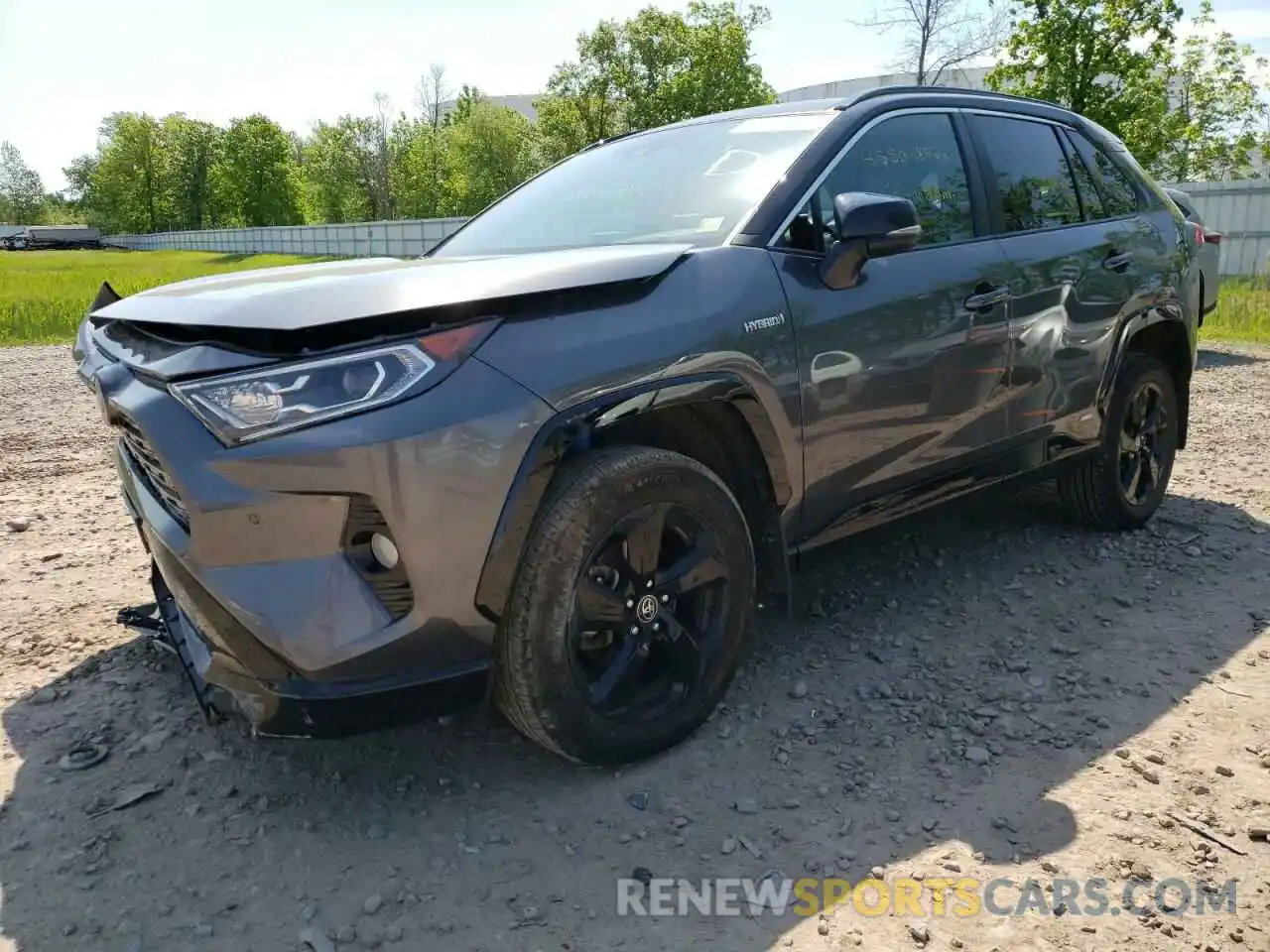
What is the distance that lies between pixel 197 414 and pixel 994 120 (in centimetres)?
324

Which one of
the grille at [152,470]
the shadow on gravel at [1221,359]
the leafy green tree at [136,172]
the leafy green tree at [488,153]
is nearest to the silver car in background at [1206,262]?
the shadow on gravel at [1221,359]

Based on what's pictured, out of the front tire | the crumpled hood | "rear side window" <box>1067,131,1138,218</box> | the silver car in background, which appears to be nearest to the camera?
the crumpled hood

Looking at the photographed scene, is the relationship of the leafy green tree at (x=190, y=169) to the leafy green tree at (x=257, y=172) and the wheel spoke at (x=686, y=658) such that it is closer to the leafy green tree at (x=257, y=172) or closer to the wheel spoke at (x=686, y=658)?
the leafy green tree at (x=257, y=172)

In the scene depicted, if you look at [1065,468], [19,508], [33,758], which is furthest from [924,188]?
[19,508]

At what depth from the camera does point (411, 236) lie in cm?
3628

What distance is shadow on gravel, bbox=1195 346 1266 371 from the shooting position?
9.56 m

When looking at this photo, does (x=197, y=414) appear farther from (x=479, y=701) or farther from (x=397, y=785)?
(x=397, y=785)

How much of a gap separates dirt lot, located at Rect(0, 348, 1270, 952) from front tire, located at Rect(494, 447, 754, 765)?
8.0 inches

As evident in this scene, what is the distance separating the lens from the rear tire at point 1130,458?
435 centimetres

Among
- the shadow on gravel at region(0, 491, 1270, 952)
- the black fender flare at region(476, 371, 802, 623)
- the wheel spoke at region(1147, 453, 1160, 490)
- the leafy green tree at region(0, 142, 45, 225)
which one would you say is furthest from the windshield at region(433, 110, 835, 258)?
the leafy green tree at region(0, 142, 45, 225)

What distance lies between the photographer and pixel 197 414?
81.8 inches

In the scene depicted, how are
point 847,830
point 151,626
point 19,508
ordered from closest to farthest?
1. point 847,830
2. point 151,626
3. point 19,508

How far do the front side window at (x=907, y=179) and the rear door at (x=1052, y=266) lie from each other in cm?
20

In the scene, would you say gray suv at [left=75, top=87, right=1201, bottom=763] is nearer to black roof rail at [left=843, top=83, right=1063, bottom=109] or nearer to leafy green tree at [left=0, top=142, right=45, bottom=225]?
black roof rail at [left=843, top=83, right=1063, bottom=109]
